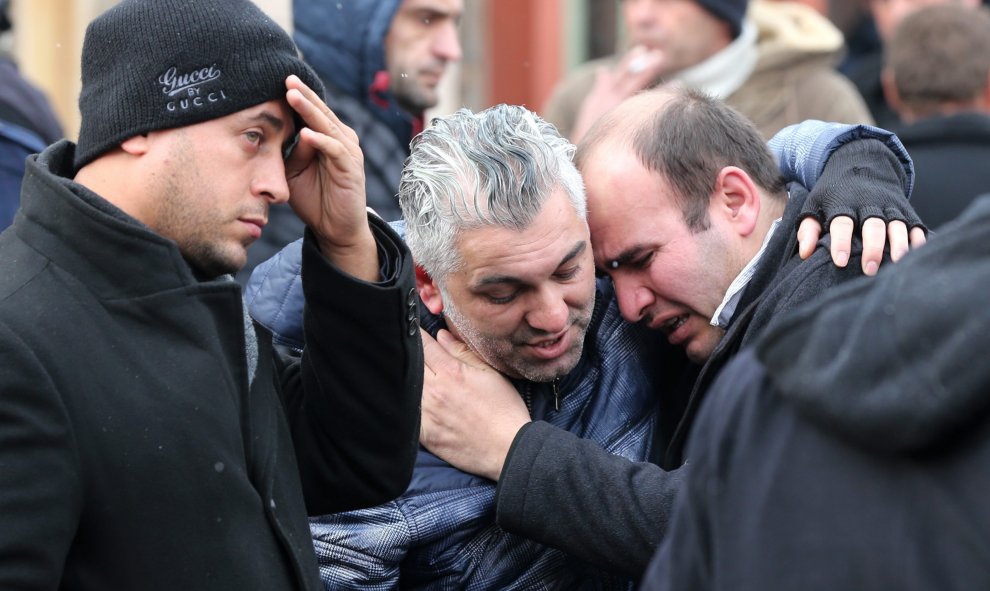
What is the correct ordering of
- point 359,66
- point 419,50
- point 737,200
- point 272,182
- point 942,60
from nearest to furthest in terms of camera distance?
point 272,182
point 737,200
point 359,66
point 419,50
point 942,60

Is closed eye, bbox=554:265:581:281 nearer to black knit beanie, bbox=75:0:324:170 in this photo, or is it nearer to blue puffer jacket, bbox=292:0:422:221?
black knit beanie, bbox=75:0:324:170

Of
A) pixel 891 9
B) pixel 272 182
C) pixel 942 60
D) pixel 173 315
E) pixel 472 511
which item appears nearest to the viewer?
pixel 173 315

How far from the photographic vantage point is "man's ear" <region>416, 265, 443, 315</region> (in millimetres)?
2881

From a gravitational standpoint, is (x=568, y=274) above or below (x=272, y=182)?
below

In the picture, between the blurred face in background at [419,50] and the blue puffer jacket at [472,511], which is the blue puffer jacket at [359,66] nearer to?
the blurred face in background at [419,50]

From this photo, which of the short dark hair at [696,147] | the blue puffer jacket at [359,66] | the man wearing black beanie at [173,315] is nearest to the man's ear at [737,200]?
the short dark hair at [696,147]

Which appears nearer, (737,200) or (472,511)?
(472,511)

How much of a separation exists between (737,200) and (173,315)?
3.96 ft

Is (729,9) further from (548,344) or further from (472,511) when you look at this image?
(472,511)

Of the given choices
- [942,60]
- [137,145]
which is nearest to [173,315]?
[137,145]

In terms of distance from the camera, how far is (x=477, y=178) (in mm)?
2723

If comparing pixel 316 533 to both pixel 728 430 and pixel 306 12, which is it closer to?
pixel 728 430

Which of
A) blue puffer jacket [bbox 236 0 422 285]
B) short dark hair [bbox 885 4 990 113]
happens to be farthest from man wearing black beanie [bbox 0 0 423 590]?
short dark hair [bbox 885 4 990 113]

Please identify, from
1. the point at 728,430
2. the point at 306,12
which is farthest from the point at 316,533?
the point at 306,12
